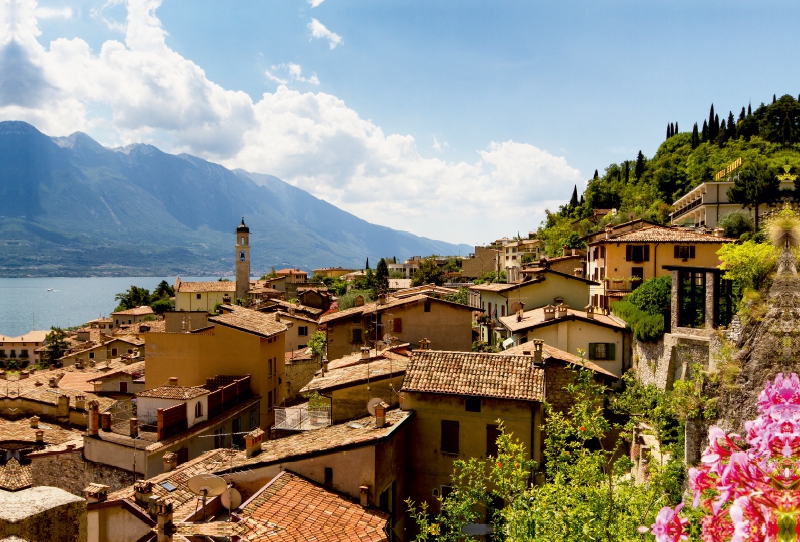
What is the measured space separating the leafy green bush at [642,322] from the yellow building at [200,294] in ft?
226

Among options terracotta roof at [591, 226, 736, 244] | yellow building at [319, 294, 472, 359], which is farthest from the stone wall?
terracotta roof at [591, 226, 736, 244]

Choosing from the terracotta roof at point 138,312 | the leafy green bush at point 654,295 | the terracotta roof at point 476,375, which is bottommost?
the terracotta roof at point 138,312

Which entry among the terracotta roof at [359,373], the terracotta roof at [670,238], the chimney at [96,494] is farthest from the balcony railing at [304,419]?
the terracotta roof at [670,238]

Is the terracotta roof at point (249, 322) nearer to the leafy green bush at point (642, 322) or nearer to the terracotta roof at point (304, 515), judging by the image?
the terracotta roof at point (304, 515)

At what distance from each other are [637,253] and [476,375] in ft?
63.8

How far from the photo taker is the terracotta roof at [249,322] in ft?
84.6

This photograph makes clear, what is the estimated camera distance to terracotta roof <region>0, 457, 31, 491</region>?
65.2 ft

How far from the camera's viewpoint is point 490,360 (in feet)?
59.3

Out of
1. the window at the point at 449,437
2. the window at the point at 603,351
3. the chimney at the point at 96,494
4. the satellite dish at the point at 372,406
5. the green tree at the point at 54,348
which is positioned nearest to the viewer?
the chimney at the point at 96,494

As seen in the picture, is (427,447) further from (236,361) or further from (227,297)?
(227,297)

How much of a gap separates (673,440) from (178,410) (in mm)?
16216

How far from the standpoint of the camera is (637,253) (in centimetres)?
3250

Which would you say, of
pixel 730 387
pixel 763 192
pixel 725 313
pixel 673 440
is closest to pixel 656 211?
pixel 763 192

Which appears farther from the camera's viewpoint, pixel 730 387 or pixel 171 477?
pixel 171 477
